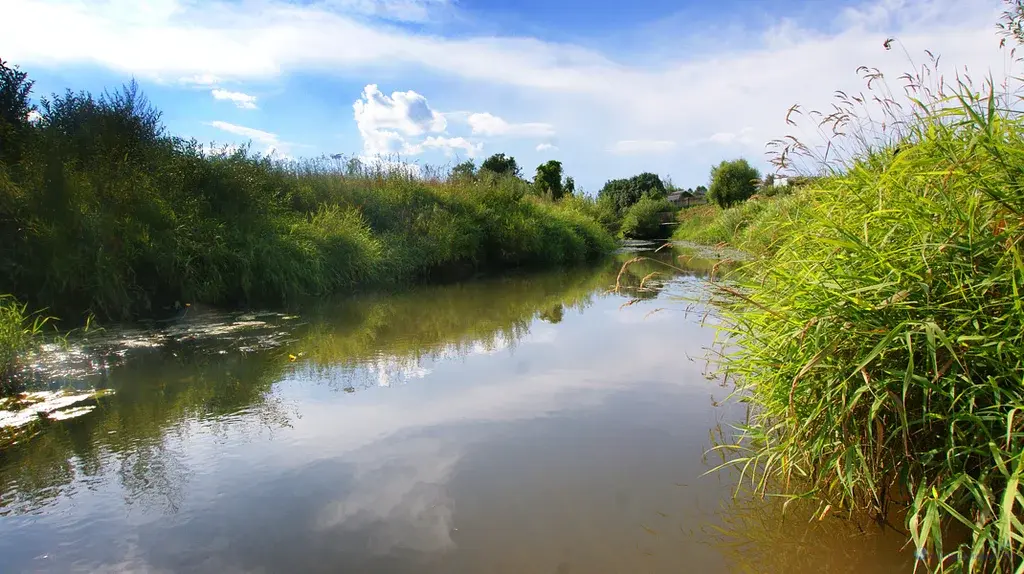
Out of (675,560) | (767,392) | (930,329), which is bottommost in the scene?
(675,560)

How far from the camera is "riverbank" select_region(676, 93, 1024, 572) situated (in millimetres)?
1865

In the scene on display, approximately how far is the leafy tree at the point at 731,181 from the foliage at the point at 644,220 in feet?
10.8

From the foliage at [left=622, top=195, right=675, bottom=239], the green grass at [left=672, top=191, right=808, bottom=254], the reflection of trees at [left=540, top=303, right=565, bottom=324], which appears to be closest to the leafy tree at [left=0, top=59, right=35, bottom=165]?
the reflection of trees at [left=540, top=303, right=565, bottom=324]

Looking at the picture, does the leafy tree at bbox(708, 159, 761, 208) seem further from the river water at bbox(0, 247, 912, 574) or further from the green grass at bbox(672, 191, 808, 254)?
the river water at bbox(0, 247, 912, 574)

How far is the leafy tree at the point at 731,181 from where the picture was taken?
3098 centimetres

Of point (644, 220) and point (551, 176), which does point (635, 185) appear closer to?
point (551, 176)

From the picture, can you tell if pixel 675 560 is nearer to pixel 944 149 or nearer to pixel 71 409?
pixel 944 149

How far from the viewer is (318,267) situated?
32.0ft

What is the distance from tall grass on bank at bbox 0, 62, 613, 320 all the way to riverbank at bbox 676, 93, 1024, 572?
7723 mm

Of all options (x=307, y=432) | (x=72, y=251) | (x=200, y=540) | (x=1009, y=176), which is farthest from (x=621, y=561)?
(x=72, y=251)

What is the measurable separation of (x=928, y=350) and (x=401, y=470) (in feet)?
8.08

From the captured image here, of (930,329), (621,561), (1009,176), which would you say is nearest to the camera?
(930,329)

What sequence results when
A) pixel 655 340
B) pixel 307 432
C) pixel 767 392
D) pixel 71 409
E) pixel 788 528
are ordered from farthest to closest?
1. pixel 655 340
2. pixel 71 409
3. pixel 307 432
4. pixel 767 392
5. pixel 788 528

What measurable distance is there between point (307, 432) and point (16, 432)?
6.22 ft
